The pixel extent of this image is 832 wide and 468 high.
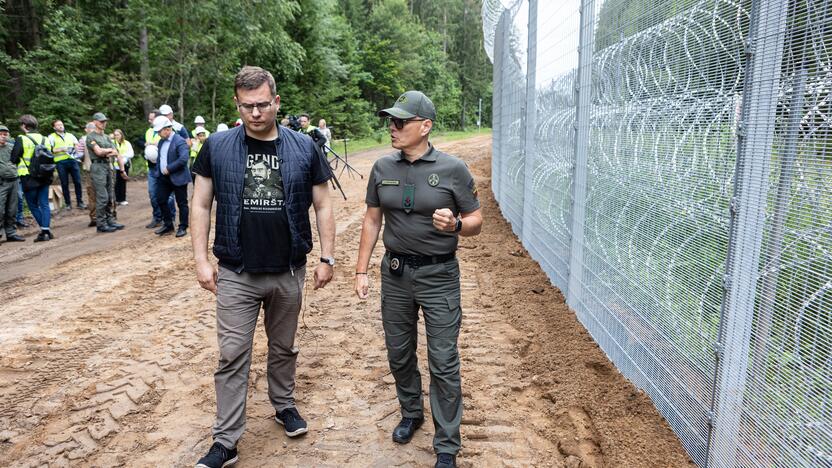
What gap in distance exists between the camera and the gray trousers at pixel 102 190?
9.44 meters

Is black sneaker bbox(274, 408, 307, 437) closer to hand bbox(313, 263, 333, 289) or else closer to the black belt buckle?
hand bbox(313, 263, 333, 289)

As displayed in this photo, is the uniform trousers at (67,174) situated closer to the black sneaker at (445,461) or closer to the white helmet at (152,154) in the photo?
the white helmet at (152,154)

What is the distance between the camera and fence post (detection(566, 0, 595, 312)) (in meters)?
4.45

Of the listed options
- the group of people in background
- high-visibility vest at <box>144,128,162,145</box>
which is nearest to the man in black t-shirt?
the group of people in background

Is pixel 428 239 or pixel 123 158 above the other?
pixel 123 158

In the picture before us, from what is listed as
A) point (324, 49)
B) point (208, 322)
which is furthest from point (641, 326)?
point (324, 49)

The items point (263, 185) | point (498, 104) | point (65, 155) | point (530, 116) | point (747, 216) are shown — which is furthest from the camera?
point (498, 104)

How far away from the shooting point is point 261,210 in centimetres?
312

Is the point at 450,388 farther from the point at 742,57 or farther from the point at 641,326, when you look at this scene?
the point at 742,57

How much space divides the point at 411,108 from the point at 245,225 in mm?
1092

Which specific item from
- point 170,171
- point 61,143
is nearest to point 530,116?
point 170,171

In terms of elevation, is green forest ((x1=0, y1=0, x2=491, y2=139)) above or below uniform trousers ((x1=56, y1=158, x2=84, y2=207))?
above

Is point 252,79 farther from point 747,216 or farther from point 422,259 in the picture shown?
point 747,216

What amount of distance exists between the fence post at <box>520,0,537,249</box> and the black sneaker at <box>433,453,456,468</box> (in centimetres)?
428
